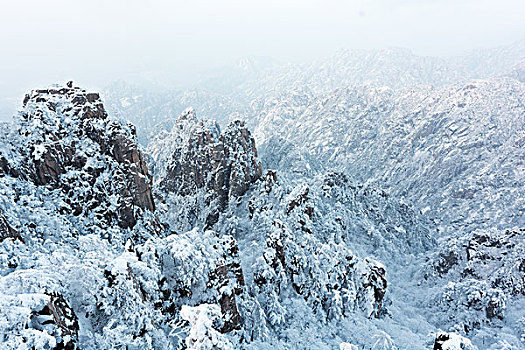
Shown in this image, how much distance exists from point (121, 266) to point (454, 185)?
16100 cm

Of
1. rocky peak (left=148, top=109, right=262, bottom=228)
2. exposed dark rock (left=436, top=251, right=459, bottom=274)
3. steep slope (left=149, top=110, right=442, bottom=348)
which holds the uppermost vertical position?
rocky peak (left=148, top=109, right=262, bottom=228)

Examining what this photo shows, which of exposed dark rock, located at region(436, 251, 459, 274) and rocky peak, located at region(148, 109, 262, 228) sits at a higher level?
rocky peak, located at region(148, 109, 262, 228)

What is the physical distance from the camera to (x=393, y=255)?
7269 cm

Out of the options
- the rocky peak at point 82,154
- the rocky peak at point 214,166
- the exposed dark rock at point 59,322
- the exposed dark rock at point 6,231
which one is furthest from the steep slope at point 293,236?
the exposed dark rock at point 6,231

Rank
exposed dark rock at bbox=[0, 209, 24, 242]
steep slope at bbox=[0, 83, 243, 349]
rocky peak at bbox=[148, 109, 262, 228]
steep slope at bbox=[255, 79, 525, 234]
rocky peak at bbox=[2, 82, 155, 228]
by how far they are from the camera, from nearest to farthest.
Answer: steep slope at bbox=[0, 83, 243, 349] → exposed dark rock at bbox=[0, 209, 24, 242] → rocky peak at bbox=[2, 82, 155, 228] → rocky peak at bbox=[148, 109, 262, 228] → steep slope at bbox=[255, 79, 525, 234]

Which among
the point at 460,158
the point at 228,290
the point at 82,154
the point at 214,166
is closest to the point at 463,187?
the point at 460,158

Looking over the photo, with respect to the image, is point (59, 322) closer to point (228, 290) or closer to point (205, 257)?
point (205, 257)

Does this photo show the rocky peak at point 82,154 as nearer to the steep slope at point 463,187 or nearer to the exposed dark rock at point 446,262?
the steep slope at point 463,187

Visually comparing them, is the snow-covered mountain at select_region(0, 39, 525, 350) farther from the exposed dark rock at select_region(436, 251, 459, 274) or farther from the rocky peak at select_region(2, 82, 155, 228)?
the exposed dark rock at select_region(436, 251, 459, 274)

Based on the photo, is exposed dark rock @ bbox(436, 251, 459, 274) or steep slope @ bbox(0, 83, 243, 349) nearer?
steep slope @ bbox(0, 83, 243, 349)

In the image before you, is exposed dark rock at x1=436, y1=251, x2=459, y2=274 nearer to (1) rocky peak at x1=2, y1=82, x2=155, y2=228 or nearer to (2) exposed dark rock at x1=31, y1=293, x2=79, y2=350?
(1) rocky peak at x1=2, y1=82, x2=155, y2=228

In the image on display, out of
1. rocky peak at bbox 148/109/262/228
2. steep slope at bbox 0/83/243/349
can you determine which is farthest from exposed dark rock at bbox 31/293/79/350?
rocky peak at bbox 148/109/262/228

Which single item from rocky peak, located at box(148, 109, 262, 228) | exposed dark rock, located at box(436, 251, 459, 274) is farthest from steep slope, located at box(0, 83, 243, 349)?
exposed dark rock, located at box(436, 251, 459, 274)

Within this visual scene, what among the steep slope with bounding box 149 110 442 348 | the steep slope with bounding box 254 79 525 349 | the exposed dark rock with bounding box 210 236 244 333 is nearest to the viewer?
the exposed dark rock with bounding box 210 236 244 333
